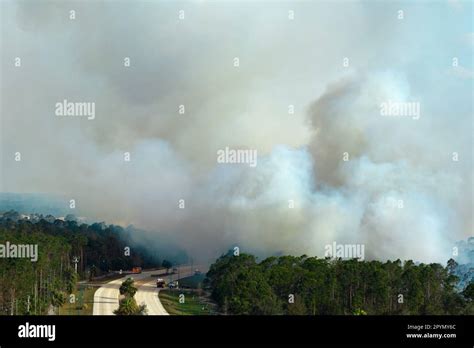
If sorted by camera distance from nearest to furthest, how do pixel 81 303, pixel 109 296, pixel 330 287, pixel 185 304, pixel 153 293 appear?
pixel 81 303
pixel 185 304
pixel 109 296
pixel 153 293
pixel 330 287

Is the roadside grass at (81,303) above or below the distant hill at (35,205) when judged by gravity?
below

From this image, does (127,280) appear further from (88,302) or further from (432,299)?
(432,299)

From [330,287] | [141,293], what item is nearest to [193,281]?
[141,293]

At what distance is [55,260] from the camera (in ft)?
60.5

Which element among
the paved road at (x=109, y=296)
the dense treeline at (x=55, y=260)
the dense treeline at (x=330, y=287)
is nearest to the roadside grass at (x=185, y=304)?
the dense treeline at (x=330, y=287)

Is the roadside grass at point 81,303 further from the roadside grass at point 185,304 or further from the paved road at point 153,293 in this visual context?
the roadside grass at point 185,304

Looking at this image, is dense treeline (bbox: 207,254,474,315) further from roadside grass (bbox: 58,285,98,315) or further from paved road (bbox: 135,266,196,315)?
roadside grass (bbox: 58,285,98,315)

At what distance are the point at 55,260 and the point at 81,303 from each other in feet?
7.48

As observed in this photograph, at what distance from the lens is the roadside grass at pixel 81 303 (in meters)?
16.0

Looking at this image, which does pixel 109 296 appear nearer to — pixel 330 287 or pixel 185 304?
pixel 185 304

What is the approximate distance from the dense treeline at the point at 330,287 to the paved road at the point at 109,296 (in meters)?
2.23
